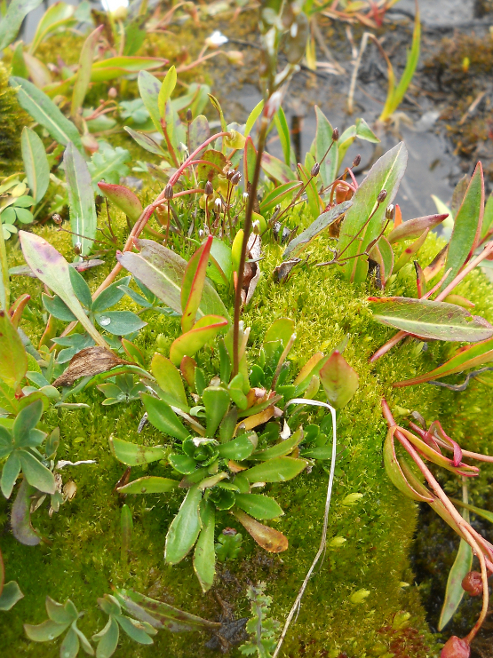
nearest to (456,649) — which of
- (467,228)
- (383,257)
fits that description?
(383,257)

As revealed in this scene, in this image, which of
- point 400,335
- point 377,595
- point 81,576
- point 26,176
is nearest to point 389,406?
point 400,335

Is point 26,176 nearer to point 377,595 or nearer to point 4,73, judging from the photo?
point 4,73

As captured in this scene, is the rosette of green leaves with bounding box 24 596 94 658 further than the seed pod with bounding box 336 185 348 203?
No

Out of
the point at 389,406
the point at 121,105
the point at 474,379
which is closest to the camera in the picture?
the point at 389,406

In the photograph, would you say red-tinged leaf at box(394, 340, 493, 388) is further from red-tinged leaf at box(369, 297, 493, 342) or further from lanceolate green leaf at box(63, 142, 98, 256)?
lanceolate green leaf at box(63, 142, 98, 256)

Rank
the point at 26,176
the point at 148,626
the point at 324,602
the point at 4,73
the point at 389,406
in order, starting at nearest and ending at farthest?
the point at 148,626
the point at 324,602
the point at 389,406
the point at 26,176
the point at 4,73

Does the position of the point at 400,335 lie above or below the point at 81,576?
above

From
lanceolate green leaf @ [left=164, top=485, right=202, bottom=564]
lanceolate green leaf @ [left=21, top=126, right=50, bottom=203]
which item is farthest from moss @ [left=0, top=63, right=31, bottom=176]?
lanceolate green leaf @ [left=164, top=485, right=202, bottom=564]
